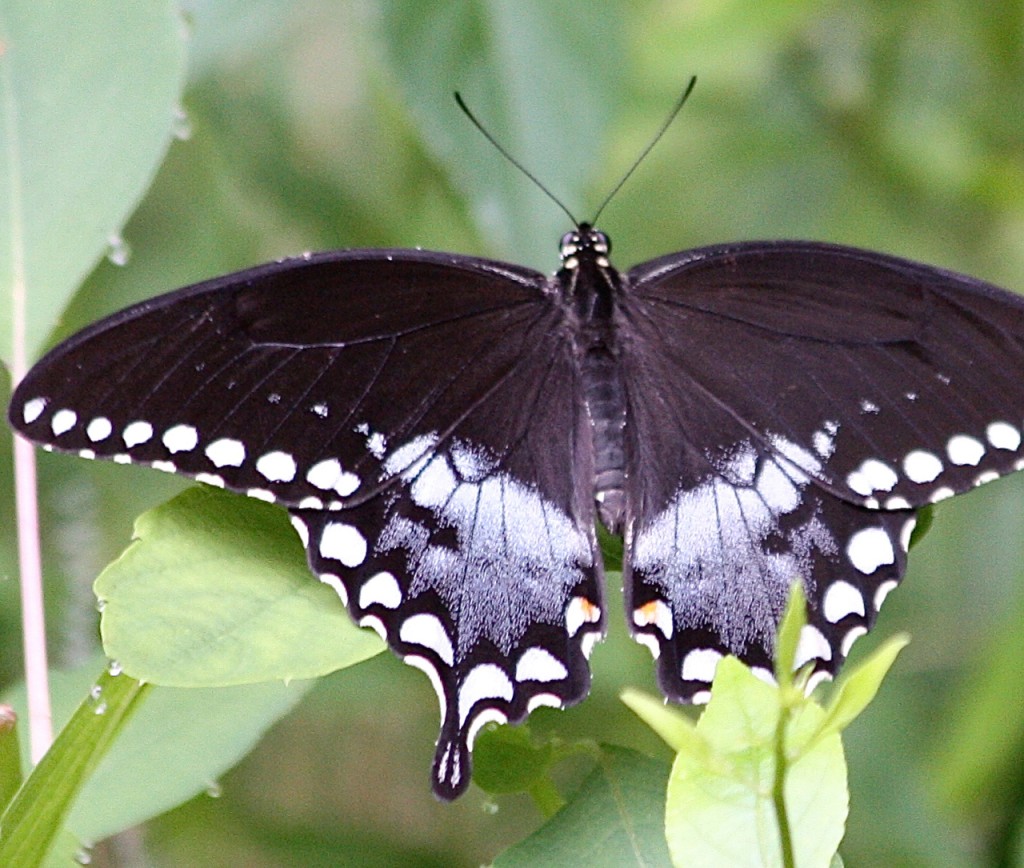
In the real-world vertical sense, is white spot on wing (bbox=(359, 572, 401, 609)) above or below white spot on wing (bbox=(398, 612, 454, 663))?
below

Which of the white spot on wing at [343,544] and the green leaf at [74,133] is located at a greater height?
the green leaf at [74,133]

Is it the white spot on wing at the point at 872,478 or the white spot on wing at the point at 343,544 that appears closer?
the white spot on wing at the point at 343,544

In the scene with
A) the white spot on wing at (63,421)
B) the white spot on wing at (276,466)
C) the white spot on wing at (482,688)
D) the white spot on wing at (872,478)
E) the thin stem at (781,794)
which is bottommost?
the thin stem at (781,794)

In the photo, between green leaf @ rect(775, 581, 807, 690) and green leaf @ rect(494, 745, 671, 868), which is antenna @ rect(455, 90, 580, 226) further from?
green leaf @ rect(775, 581, 807, 690)

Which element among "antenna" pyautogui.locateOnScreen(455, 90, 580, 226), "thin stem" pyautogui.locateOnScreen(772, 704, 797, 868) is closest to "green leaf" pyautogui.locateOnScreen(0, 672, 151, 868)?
"thin stem" pyautogui.locateOnScreen(772, 704, 797, 868)

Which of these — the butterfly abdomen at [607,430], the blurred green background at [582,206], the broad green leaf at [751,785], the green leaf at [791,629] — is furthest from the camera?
the blurred green background at [582,206]

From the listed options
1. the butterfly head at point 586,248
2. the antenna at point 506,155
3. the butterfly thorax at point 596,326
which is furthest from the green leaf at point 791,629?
the antenna at point 506,155

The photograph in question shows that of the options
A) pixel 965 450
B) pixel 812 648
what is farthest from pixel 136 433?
pixel 965 450

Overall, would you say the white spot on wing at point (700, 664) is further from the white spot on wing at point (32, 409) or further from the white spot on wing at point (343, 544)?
the white spot on wing at point (32, 409)
